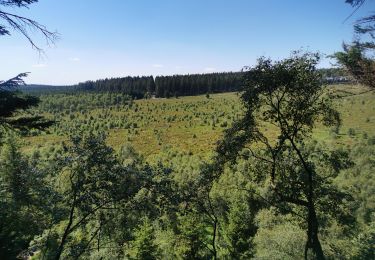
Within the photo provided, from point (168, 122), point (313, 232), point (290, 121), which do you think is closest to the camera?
point (313, 232)

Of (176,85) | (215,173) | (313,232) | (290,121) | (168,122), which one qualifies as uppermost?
(176,85)

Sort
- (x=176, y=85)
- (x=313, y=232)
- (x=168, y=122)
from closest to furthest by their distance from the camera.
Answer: (x=313, y=232)
(x=168, y=122)
(x=176, y=85)

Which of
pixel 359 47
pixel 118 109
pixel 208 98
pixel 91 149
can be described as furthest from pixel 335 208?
pixel 208 98

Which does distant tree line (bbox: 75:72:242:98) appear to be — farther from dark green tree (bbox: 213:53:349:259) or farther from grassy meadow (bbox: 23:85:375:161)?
dark green tree (bbox: 213:53:349:259)

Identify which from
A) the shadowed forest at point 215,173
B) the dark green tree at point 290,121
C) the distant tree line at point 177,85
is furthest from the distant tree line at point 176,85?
the dark green tree at point 290,121

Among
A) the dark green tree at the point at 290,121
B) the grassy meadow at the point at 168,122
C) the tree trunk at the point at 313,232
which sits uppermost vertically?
the dark green tree at the point at 290,121

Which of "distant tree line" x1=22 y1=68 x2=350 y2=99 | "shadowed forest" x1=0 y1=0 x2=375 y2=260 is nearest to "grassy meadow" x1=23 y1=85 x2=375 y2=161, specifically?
→ "distant tree line" x1=22 y1=68 x2=350 y2=99

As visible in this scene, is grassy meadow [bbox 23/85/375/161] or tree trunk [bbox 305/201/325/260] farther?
grassy meadow [bbox 23/85/375/161]

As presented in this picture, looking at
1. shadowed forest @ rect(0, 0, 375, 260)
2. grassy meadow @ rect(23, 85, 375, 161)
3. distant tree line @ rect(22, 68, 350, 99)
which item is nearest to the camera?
shadowed forest @ rect(0, 0, 375, 260)

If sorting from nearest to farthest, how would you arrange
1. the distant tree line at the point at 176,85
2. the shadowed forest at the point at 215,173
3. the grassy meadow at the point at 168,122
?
the shadowed forest at the point at 215,173 < the grassy meadow at the point at 168,122 < the distant tree line at the point at 176,85

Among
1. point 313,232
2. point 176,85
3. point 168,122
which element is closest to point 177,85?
point 176,85

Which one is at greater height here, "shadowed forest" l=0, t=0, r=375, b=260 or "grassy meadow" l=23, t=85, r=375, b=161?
"shadowed forest" l=0, t=0, r=375, b=260

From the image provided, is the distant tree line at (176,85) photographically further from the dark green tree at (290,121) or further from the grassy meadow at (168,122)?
the dark green tree at (290,121)

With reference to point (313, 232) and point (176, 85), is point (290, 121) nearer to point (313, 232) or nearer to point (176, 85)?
point (313, 232)
